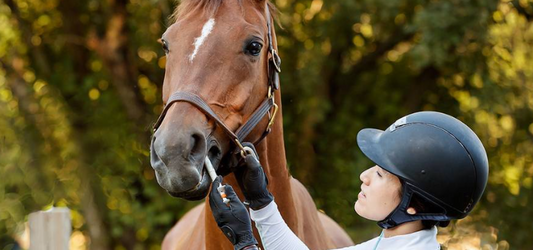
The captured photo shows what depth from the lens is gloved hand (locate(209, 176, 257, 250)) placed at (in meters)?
2.48

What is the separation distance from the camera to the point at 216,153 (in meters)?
2.83

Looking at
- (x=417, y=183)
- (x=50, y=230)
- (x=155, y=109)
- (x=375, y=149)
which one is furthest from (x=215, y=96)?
(x=155, y=109)

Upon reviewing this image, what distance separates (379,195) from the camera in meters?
2.37

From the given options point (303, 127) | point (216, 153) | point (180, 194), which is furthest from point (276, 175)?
point (303, 127)

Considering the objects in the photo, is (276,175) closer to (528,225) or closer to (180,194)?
(180,194)

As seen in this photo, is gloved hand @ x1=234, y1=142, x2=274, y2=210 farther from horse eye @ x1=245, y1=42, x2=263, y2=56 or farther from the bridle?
horse eye @ x1=245, y1=42, x2=263, y2=56

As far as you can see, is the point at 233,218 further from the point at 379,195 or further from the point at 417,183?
the point at 417,183

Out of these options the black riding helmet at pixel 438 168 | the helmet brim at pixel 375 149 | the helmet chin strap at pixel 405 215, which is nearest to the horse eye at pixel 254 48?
the helmet brim at pixel 375 149

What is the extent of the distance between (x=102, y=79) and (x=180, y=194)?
6924mm

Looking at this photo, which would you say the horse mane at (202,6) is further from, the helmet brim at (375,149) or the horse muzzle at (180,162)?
the helmet brim at (375,149)

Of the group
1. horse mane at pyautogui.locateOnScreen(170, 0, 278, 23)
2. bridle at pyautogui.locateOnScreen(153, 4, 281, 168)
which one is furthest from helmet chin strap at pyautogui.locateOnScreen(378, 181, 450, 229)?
horse mane at pyautogui.locateOnScreen(170, 0, 278, 23)

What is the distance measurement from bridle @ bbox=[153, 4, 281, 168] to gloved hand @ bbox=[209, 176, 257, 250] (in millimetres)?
322

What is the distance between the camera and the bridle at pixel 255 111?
275 cm

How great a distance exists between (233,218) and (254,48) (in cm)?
87
